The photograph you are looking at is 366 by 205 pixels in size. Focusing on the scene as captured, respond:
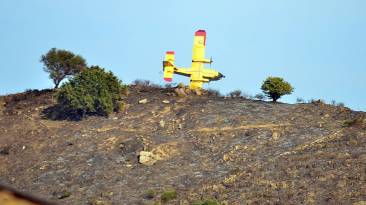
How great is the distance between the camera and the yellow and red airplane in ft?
199

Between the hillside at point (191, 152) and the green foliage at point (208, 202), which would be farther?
the hillside at point (191, 152)

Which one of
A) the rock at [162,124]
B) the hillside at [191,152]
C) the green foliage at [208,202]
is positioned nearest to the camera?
the green foliage at [208,202]

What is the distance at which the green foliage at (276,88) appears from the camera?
56750 millimetres

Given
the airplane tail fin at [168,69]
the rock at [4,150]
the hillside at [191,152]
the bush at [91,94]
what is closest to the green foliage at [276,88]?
the hillside at [191,152]

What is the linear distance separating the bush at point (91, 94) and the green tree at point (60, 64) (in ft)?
28.2

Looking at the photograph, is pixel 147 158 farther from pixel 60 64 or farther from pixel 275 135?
pixel 60 64

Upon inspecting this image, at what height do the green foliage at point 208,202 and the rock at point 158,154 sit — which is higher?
the rock at point 158,154

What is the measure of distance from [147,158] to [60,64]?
88.0 feet

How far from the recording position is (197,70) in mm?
60875

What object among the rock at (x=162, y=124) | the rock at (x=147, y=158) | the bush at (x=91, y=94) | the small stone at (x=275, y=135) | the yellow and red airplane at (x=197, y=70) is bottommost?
the rock at (x=147, y=158)

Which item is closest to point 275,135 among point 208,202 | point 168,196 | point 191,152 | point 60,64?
point 191,152

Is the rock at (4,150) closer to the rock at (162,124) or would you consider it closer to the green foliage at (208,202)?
the rock at (162,124)

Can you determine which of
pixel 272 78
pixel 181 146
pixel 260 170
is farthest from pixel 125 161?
pixel 272 78

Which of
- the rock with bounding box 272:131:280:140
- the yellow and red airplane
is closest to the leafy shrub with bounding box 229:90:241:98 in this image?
the yellow and red airplane
